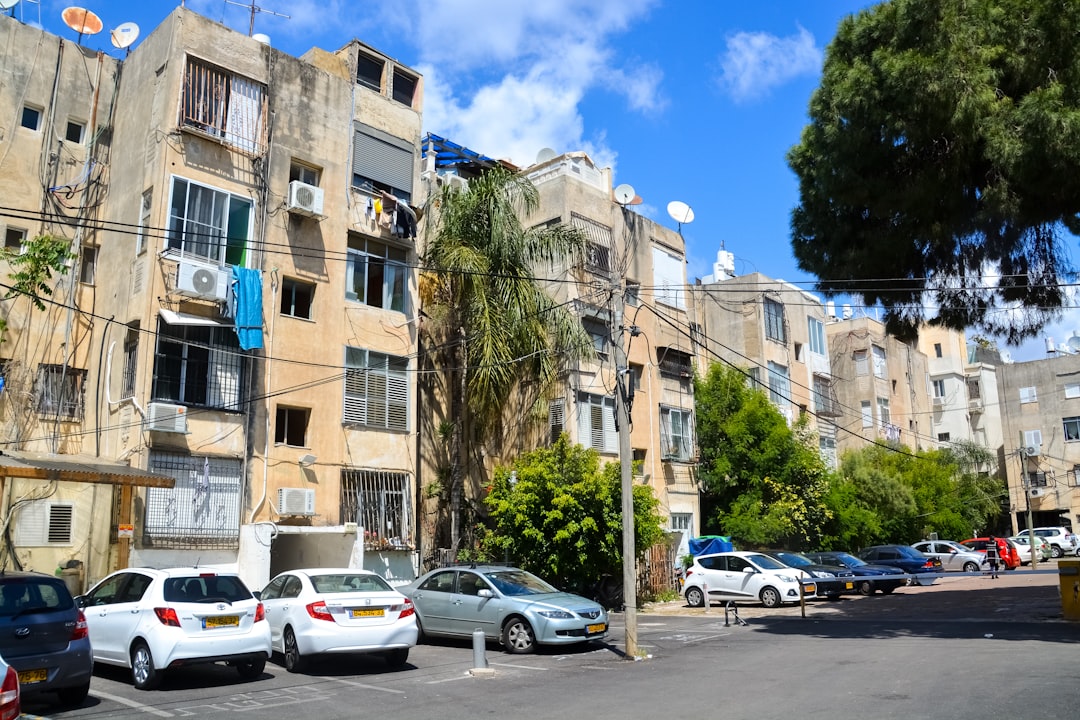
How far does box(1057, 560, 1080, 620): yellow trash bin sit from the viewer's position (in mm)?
17781

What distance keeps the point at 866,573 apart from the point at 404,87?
20879 millimetres

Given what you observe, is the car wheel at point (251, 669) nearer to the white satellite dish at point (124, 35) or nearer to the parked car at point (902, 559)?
the white satellite dish at point (124, 35)

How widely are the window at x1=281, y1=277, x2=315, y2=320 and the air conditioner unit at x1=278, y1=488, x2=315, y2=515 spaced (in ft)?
15.0

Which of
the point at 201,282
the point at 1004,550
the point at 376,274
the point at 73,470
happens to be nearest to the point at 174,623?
the point at 73,470

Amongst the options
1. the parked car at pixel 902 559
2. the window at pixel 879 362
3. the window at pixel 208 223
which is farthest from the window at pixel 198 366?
the window at pixel 879 362

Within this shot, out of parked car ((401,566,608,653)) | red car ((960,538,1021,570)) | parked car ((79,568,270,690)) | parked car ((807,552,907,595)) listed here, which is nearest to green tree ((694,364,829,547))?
parked car ((807,552,907,595))

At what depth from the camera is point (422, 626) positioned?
17188 mm

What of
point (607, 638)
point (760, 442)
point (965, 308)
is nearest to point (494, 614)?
point (607, 638)

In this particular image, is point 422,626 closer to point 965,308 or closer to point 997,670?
point 997,670

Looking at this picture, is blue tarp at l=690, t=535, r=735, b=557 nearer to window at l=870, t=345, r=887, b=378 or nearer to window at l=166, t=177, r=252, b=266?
window at l=166, t=177, r=252, b=266

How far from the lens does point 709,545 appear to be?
31094 mm

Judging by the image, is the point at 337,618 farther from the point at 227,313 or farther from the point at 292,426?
the point at 292,426

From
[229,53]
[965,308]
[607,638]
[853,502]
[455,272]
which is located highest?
[229,53]

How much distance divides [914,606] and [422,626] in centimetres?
1402
